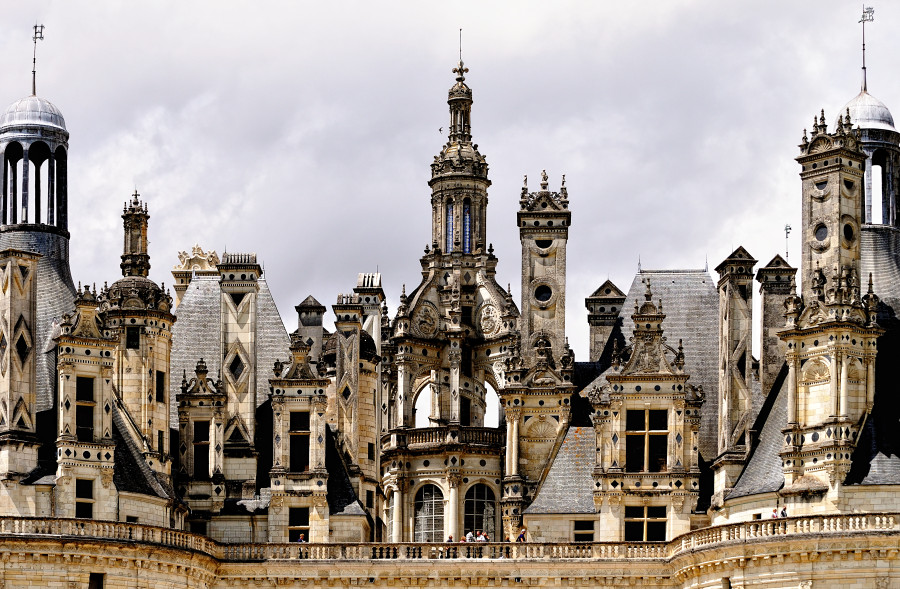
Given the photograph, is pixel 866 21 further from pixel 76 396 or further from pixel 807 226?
pixel 76 396

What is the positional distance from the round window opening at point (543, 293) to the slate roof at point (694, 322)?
2772 mm

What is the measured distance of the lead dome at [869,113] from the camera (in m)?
100

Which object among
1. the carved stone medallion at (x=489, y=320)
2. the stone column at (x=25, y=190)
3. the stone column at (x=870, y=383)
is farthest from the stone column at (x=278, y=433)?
the stone column at (x=870, y=383)

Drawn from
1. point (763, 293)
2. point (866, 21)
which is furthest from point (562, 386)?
point (866, 21)

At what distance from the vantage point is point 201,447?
99.6m

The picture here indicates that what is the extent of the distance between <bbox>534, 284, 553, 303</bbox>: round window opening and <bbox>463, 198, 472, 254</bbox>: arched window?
36.6 feet

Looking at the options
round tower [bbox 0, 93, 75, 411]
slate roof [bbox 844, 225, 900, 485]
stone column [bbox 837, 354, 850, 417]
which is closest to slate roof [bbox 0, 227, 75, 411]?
round tower [bbox 0, 93, 75, 411]

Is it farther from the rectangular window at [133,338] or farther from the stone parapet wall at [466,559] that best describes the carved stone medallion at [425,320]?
the stone parapet wall at [466,559]

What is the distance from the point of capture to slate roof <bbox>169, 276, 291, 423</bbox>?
334ft

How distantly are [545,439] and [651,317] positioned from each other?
574 centimetres

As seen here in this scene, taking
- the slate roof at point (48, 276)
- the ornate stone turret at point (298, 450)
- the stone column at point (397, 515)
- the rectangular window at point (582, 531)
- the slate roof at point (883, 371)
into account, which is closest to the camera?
the slate roof at point (883, 371)

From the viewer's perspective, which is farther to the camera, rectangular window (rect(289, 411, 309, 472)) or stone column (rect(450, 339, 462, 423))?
stone column (rect(450, 339, 462, 423))

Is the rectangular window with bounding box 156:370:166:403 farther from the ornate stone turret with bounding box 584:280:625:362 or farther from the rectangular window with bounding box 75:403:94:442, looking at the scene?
the ornate stone turret with bounding box 584:280:625:362

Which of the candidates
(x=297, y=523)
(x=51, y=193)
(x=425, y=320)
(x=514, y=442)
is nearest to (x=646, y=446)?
(x=514, y=442)
